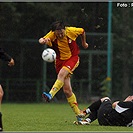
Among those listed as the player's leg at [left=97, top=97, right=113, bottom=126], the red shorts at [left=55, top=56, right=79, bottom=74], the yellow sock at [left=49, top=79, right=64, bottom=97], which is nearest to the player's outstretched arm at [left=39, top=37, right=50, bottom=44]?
the red shorts at [left=55, top=56, right=79, bottom=74]

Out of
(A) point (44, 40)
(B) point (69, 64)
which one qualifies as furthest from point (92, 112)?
(A) point (44, 40)

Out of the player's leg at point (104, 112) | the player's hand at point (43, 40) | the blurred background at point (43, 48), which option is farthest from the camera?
the blurred background at point (43, 48)

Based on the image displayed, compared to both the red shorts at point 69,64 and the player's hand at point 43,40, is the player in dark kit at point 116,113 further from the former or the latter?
the player's hand at point 43,40

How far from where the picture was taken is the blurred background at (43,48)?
1067 inches

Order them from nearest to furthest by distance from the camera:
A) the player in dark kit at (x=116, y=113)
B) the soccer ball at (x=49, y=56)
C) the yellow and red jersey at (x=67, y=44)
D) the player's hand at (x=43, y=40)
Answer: the player in dark kit at (x=116, y=113)
the soccer ball at (x=49, y=56)
the player's hand at (x=43, y=40)
the yellow and red jersey at (x=67, y=44)

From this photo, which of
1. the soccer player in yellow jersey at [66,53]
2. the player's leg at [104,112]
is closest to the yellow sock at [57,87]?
the soccer player in yellow jersey at [66,53]

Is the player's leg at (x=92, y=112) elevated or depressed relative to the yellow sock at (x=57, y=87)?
depressed

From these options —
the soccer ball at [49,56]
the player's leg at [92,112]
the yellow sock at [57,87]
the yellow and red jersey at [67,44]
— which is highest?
the yellow and red jersey at [67,44]

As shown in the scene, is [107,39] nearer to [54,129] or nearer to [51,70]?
[51,70]

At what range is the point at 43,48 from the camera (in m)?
27.3

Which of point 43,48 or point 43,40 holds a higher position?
point 43,40

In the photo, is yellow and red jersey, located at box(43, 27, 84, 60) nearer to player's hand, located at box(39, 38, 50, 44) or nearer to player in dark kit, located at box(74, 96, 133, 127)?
player's hand, located at box(39, 38, 50, 44)

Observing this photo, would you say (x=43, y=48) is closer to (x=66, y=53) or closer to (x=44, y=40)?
(x=66, y=53)

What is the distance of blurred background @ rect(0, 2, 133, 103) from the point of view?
2709 centimetres
